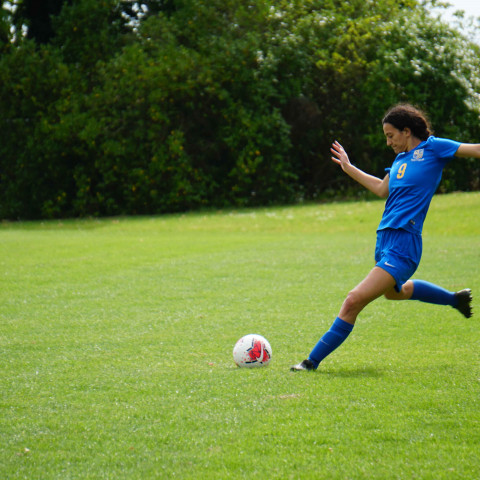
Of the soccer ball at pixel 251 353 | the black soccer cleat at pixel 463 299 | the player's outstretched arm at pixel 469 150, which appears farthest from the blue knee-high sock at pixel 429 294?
the soccer ball at pixel 251 353

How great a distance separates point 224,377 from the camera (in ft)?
17.0

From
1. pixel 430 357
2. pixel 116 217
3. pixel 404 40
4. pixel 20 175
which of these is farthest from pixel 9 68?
pixel 430 357

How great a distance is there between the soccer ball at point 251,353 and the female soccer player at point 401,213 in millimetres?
307

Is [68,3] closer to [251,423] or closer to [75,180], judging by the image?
[75,180]

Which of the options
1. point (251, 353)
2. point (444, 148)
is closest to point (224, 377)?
point (251, 353)

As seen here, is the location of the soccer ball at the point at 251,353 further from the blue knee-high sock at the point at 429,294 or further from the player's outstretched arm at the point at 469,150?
the player's outstretched arm at the point at 469,150

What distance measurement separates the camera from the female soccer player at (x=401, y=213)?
515 cm

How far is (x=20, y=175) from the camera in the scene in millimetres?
23359

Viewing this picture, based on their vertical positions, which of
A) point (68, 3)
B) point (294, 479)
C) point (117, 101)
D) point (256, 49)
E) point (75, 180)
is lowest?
point (294, 479)

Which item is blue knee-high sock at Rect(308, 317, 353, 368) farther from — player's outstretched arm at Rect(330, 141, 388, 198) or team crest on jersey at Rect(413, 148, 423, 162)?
team crest on jersey at Rect(413, 148, 423, 162)

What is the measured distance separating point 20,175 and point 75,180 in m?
1.87

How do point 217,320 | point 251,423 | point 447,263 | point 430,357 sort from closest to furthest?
point 251,423
point 430,357
point 217,320
point 447,263

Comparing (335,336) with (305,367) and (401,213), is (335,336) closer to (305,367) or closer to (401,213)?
(305,367)

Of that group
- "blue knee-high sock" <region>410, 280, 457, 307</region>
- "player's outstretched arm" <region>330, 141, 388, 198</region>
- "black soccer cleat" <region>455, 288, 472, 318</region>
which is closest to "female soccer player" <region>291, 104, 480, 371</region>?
"player's outstretched arm" <region>330, 141, 388, 198</region>
